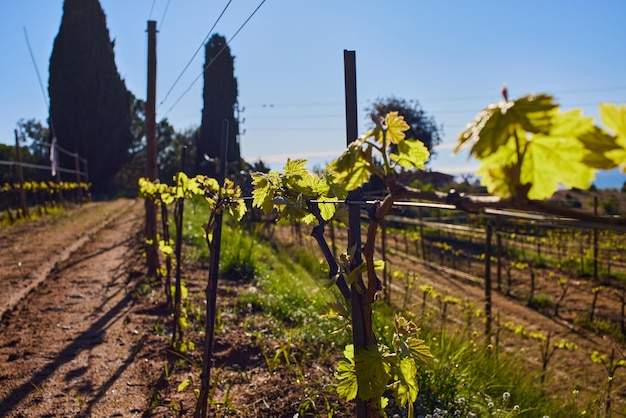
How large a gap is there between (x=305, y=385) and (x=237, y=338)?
113cm

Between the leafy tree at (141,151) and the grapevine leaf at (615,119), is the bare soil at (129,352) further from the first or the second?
the leafy tree at (141,151)

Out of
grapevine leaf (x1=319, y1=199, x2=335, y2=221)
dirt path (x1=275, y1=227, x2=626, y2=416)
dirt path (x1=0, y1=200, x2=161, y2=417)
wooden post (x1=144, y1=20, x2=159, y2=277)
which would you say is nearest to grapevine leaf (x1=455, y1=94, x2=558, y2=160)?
grapevine leaf (x1=319, y1=199, x2=335, y2=221)

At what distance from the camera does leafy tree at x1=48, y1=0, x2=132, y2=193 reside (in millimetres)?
29422

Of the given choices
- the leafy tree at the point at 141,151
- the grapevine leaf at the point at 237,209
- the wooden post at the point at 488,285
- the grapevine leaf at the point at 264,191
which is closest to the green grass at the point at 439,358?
the grapevine leaf at the point at 264,191

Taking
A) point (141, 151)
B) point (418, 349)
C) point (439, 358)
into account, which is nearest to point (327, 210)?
point (418, 349)

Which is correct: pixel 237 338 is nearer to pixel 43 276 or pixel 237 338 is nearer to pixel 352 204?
pixel 352 204

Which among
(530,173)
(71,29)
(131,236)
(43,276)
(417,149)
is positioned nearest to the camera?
(530,173)

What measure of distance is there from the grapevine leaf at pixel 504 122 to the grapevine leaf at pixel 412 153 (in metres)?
0.38

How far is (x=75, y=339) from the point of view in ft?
14.6

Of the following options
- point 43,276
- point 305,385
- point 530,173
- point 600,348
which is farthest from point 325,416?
point 600,348

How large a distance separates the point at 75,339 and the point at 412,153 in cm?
412

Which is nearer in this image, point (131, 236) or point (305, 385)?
point (305, 385)

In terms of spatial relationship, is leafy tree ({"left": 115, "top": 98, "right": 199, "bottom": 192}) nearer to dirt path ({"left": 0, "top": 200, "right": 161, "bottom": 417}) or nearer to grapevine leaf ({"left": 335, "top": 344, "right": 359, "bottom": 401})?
dirt path ({"left": 0, "top": 200, "right": 161, "bottom": 417})

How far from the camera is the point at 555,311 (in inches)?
331
